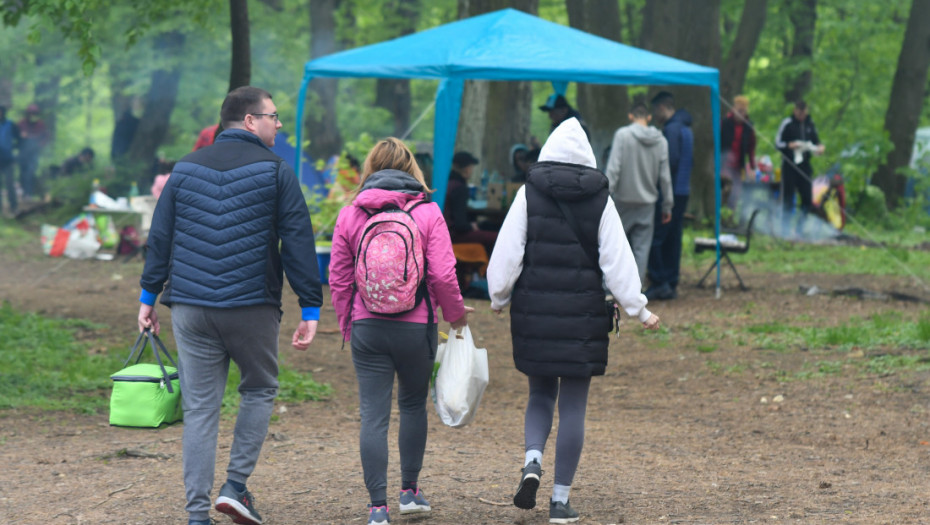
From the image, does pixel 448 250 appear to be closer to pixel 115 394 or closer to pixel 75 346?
pixel 115 394

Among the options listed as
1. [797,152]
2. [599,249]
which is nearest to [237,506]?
[599,249]

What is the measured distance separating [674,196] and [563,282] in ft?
25.8

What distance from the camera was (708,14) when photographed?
1844 cm

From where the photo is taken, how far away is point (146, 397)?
4.68 metres

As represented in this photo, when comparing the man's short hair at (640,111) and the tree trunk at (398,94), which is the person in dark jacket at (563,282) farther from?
the tree trunk at (398,94)

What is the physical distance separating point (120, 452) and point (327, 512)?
179 centimetres

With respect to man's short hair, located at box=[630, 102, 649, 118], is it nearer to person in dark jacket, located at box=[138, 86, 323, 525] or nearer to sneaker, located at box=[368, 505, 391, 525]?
person in dark jacket, located at box=[138, 86, 323, 525]

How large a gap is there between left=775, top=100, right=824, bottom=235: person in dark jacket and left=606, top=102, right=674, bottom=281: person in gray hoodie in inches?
212

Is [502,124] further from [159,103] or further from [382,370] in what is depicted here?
[382,370]

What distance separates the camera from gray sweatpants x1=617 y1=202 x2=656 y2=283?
11586 millimetres

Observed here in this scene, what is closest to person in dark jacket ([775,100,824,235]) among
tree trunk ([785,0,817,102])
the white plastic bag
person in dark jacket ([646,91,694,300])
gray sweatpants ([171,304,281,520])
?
person in dark jacket ([646,91,694,300])

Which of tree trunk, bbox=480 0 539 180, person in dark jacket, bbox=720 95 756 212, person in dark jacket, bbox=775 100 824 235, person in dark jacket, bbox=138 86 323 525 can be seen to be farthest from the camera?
person in dark jacket, bbox=720 95 756 212

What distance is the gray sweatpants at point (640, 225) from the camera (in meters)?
11.6

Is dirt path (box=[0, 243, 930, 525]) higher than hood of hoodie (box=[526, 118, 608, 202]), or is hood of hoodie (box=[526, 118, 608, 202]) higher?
hood of hoodie (box=[526, 118, 608, 202])
